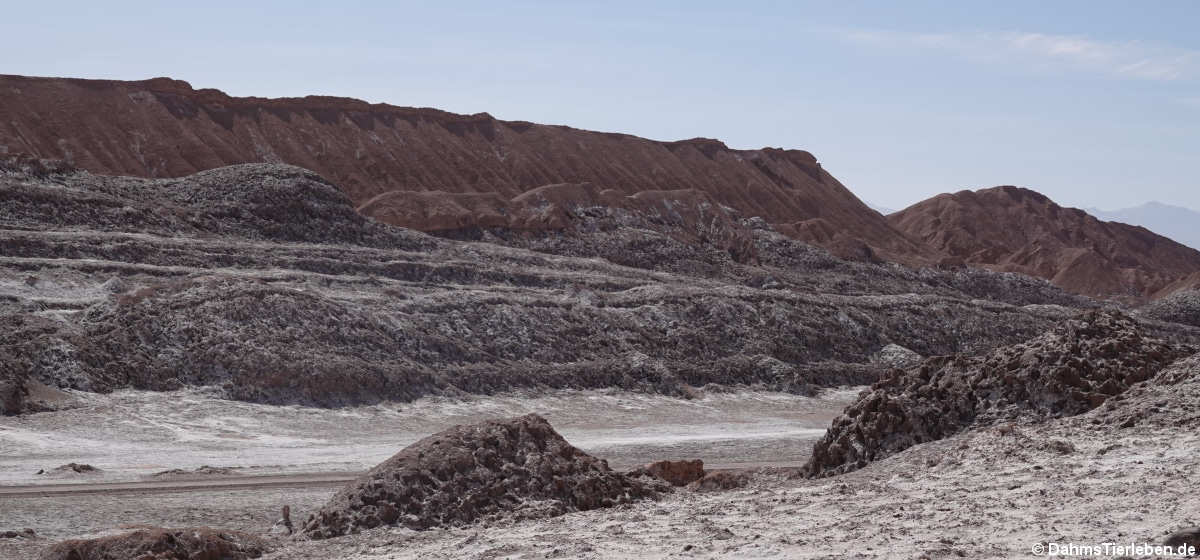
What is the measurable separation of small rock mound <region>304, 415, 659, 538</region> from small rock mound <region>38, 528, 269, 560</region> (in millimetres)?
1094

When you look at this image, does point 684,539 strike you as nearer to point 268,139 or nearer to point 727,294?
point 727,294

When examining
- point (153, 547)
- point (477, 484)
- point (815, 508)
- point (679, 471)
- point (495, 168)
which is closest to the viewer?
point (815, 508)

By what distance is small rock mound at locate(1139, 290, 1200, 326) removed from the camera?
64256 millimetres

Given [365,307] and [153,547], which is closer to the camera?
[153,547]

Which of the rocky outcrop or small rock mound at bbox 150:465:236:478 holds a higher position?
the rocky outcrop

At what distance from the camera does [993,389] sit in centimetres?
1538

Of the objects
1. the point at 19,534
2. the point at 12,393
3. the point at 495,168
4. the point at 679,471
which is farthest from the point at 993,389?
the point at 495,168

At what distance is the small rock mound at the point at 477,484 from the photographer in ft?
44.3

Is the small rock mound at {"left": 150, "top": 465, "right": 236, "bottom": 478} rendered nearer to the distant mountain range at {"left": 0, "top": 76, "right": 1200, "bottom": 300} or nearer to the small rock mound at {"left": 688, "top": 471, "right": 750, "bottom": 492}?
the small rock mound at {"left": 688, "top": 471, "right": 750, "bottom": 492}

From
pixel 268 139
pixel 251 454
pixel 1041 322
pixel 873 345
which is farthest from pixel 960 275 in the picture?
pixel 251 454

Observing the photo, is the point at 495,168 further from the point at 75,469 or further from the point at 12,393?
the point at 75,469

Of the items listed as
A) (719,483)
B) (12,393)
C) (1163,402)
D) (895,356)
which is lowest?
(719,483)

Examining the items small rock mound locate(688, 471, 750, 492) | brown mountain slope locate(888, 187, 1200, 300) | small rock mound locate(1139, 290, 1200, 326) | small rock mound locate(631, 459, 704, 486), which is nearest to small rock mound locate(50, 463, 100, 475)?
small rock mound locate(631, 459, 704, 486)

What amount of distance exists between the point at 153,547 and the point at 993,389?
31.6ft
